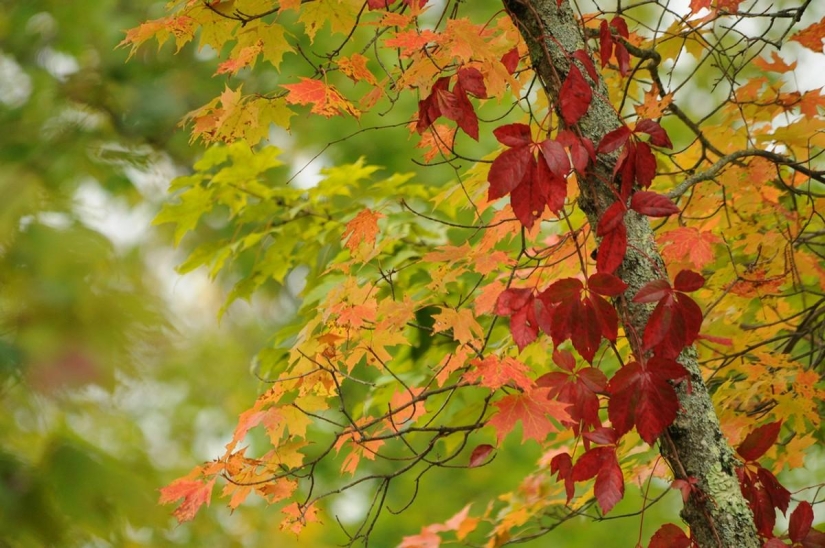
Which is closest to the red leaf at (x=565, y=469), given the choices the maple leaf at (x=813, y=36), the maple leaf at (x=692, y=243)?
the maple leaf at (x=692, y=243)

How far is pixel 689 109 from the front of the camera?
18.1ft

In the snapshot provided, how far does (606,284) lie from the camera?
123 centimetres

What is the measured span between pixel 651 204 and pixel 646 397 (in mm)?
301

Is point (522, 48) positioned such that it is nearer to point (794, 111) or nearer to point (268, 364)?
point (794, 111)

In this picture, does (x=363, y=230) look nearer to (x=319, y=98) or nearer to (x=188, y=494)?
(x=319, y=98)

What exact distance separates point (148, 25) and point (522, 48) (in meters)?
0.75

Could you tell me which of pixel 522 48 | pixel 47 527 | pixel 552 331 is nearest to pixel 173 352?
pixel 47 527

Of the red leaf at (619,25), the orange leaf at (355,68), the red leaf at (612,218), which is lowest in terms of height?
the red leaf at (612,218)

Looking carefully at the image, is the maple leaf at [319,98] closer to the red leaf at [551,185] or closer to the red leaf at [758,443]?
the red leaf at [551,185]

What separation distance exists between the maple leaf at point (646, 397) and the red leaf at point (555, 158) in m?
0.32

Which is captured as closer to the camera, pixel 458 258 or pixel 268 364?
pixel 458 258

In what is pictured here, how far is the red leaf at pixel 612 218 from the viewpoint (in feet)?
4.07

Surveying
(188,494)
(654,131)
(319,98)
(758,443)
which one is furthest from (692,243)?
(188,494)

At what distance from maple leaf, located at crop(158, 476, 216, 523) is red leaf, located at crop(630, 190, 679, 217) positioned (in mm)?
882
